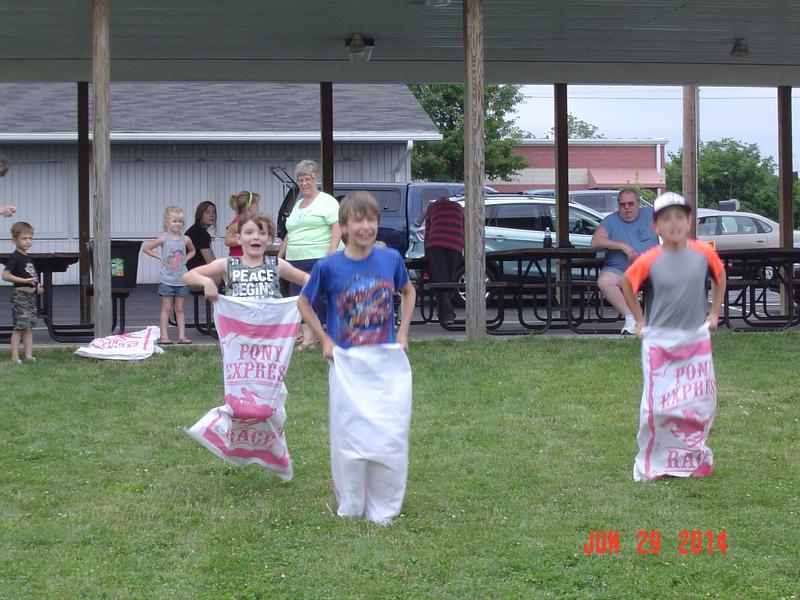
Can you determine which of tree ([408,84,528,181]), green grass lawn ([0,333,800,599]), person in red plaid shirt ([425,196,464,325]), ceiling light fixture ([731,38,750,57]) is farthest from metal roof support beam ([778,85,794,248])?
tree ([408,84,528,181])

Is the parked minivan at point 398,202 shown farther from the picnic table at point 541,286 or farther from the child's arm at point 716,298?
the child's arm at point 716,298

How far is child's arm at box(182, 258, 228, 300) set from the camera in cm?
605

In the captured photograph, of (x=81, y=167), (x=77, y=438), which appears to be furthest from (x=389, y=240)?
(x=77, y=438)

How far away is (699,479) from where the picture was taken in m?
6.32

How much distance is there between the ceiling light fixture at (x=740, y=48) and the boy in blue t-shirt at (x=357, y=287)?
10.2 metres

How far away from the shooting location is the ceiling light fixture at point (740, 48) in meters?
14.5

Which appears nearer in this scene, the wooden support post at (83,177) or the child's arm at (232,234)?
the child's arm at (232,234)

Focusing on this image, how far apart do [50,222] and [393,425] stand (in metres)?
22.0

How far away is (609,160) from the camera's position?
5762 centimetres

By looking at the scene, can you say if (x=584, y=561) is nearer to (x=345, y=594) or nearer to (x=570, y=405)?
(x=345, y=594)

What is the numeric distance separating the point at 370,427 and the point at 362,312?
1.77 ft

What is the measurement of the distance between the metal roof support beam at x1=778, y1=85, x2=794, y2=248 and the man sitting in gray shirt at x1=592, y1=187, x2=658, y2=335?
16.8 ft
